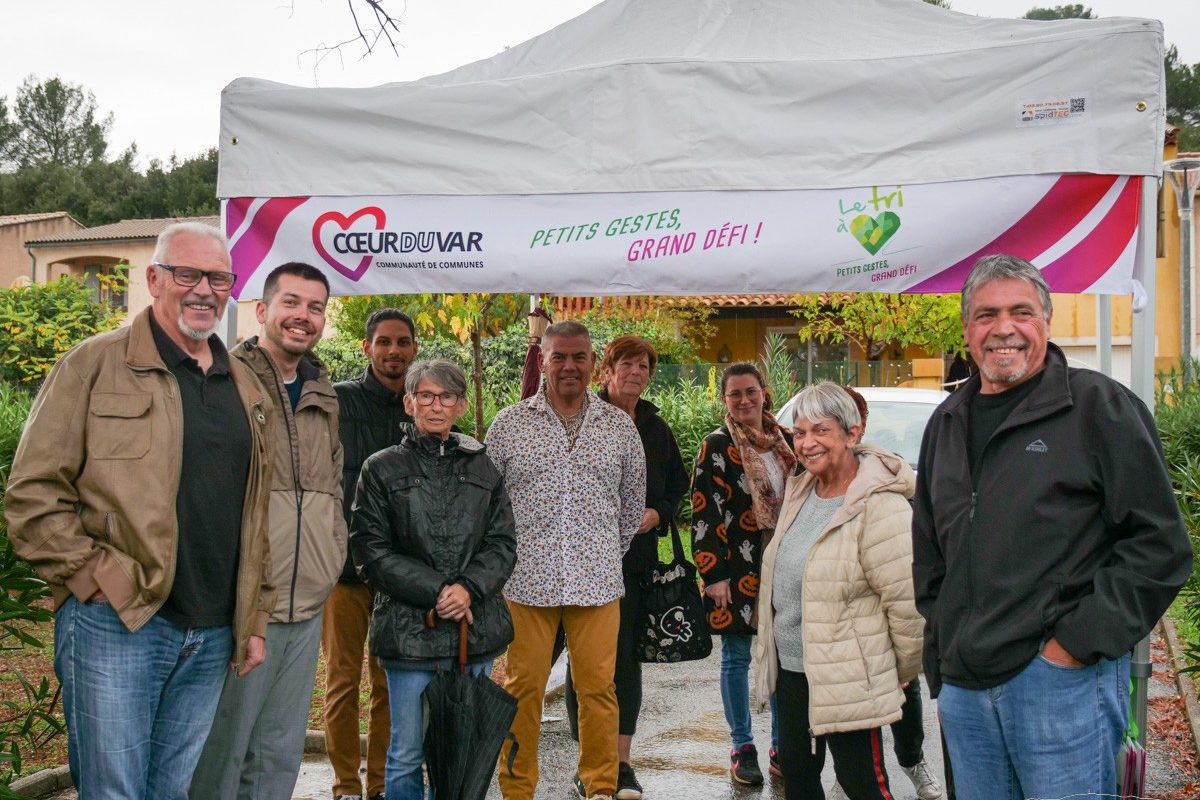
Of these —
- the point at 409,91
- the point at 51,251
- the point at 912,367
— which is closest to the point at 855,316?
the point at 912,367

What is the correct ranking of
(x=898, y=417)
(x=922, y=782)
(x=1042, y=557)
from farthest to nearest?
1. (x=898, y=417)
2. (x=922, y=782)
3. (x=1042, y=557)

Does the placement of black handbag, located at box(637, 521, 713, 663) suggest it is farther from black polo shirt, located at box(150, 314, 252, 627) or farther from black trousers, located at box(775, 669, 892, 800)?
black polo shirt, located at box(150, 314, 252, 627)

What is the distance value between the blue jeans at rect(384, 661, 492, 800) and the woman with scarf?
1317 millimetres

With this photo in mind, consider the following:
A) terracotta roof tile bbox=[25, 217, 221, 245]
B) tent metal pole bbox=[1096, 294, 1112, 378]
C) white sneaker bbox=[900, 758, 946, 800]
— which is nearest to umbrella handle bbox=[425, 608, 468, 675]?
white sneaker bbox=[900, 758, 946, 800]

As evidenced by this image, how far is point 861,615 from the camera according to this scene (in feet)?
12.0

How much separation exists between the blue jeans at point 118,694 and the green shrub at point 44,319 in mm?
15371

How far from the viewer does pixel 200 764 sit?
342 cm

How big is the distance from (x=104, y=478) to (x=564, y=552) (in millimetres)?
1956

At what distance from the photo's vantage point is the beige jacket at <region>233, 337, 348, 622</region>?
3490mm

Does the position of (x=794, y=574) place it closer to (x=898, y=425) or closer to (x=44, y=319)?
(x=898, y=425)

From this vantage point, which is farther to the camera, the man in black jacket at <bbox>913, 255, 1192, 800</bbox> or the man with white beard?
the man with white beard

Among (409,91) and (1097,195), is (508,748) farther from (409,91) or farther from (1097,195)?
(1097,195)

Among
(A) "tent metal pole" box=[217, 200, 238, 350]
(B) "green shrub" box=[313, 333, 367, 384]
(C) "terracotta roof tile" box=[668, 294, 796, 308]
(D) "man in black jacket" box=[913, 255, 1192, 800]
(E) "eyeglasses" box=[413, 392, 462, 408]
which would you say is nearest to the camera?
(D) "man in black jacket" box=[913, 255, 1192, 800]

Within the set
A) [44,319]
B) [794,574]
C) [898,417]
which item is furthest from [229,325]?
[44,319]
